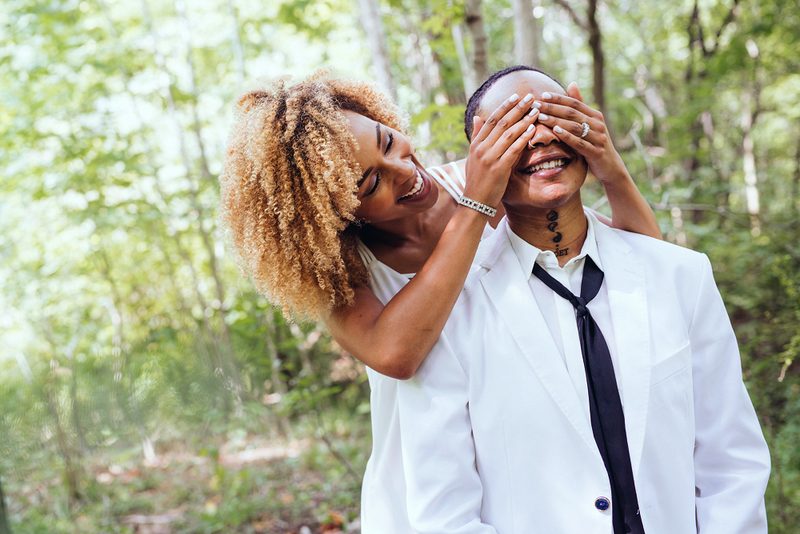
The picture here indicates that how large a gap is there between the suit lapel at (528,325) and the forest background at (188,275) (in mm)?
1775

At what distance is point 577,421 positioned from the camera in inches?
56.4

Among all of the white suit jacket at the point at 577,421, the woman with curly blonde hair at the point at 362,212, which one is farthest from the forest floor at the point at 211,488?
the white suit jacket at the point at 577,421

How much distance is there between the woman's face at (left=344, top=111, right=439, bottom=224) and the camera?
1719 millimetres

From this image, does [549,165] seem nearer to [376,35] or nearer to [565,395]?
[565,395]

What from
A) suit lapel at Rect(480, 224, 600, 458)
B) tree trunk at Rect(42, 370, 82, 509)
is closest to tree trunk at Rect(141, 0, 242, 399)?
tree trunk at Rect(42, 370, 82, 509)

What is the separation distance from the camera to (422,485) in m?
1.47

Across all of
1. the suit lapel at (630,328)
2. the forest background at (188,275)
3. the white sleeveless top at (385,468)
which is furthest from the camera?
the forest background at (188,275)

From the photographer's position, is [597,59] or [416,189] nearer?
[416,189]

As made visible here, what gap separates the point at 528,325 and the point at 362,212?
64cm

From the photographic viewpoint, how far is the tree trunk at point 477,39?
11.2 ft

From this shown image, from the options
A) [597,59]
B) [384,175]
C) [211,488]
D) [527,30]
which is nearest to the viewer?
[384,175]

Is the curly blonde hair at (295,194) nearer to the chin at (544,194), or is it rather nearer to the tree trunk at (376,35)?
the chin at (544,194)

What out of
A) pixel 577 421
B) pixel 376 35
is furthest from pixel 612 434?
pixel 376 35

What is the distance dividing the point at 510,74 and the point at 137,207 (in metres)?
5.43
